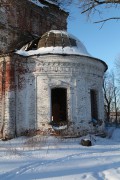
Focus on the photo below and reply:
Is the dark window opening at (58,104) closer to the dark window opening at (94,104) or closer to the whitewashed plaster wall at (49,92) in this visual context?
the dark window opening at (94,104)

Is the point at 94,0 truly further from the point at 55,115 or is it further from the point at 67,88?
the point at 55,115

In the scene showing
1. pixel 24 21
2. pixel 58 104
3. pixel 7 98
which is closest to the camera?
pixel 7 98

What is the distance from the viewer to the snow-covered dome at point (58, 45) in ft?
43.0

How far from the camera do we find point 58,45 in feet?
44.5

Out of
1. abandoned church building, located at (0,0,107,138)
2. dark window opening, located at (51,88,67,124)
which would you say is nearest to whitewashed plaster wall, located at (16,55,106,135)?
abandoned church building, located at (0,0,107,138)

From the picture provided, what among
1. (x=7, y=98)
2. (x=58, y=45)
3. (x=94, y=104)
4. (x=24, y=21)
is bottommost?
(x=94, y=104)

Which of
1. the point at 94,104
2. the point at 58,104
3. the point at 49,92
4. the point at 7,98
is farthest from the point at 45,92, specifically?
the point at 58,104

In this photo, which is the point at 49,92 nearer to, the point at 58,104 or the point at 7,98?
the point at 7,98

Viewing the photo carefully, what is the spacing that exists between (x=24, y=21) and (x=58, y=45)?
365 centimetres

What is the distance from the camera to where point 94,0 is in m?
7.88

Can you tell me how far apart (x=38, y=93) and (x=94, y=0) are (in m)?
5.92

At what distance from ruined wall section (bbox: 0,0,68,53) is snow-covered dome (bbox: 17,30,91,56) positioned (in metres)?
1.49

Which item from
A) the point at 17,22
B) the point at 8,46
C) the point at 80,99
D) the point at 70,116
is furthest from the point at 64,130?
the point at 17,22

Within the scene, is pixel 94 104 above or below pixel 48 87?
below
